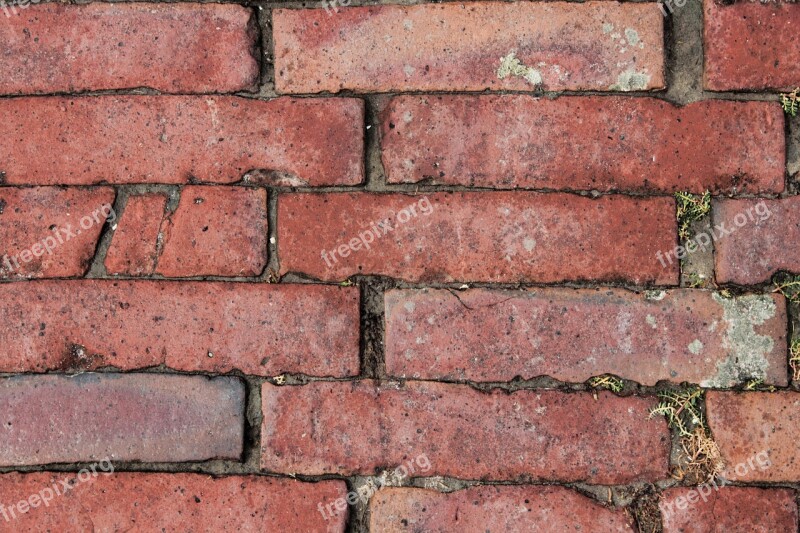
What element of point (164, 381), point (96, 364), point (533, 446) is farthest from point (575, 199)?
point (96, 364)

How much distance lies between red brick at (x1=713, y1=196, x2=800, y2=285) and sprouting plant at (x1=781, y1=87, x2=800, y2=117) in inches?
6.3

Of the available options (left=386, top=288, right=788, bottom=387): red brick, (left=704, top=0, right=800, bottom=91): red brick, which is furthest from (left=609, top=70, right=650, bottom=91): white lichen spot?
(left=386, top=288, right=788, bottom=387): red brick

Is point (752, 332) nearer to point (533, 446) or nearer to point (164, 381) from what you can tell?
point (533, 446)

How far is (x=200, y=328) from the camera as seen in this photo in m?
1.09

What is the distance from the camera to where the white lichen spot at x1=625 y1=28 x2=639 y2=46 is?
1.10 meters

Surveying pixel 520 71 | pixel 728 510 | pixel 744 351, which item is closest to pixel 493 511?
pixel 728 510

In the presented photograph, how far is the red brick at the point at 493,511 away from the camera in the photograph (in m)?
1.08

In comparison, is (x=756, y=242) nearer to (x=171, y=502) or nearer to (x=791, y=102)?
(x=791, y=102)

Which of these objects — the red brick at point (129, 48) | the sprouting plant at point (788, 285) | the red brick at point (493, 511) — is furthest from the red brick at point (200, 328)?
the sprouting plant at point (788, 285)

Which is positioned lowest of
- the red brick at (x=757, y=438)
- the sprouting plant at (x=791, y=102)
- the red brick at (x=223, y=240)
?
the red brick at (x=757, y=438)

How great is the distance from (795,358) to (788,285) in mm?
129

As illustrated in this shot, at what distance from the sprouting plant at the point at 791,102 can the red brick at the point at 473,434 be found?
0.58 m

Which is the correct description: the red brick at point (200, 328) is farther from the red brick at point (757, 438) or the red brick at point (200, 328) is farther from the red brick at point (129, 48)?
the red brick at point (757, 438)

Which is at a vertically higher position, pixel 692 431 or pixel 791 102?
pixel 791 102
